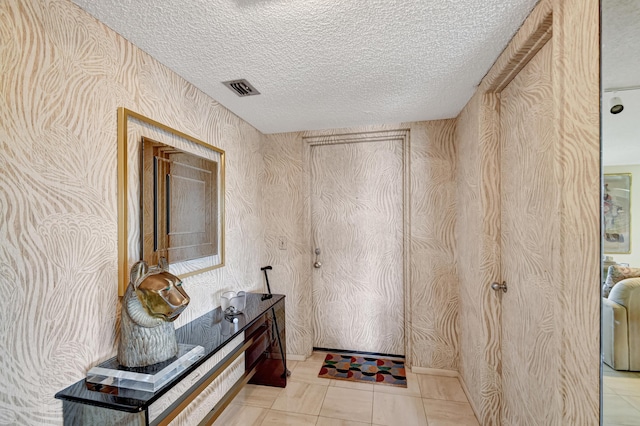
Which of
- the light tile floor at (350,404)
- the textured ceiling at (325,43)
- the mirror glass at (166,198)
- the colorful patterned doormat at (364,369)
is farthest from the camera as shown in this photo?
the colorful patterned doormat at (364,369)

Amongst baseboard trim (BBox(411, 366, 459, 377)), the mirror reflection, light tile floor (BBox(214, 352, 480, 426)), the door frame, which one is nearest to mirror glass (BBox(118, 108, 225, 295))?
the mirror reflection

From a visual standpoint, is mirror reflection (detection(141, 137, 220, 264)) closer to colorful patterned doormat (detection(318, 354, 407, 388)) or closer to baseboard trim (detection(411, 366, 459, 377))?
colorful patterned doormat (detection(318, 354, 407, 388))

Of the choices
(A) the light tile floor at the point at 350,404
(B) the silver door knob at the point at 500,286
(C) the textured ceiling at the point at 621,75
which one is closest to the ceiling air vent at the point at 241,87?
(C) the textured ceiling at the point at 621,75

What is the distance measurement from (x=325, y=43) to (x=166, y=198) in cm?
117

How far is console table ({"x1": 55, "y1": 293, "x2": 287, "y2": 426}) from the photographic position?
954mm

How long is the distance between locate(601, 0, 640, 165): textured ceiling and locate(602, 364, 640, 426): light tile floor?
1.97ft

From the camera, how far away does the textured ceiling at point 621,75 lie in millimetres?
703

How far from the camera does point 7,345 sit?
2.84ft

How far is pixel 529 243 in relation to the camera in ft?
4.52

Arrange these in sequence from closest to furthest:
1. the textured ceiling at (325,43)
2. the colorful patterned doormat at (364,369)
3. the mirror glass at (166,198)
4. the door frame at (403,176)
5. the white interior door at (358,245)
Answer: the textured ceiling at (325,43)
the mirror glass at (166,198)
the colorful patterned doormat at (364,369)
the door frame at (403,176)
the white interior door at (358,245)

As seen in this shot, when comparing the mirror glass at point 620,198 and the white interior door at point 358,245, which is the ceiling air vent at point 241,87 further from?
the mirror glass at point 620,198

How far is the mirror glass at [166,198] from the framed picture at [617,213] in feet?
5.98

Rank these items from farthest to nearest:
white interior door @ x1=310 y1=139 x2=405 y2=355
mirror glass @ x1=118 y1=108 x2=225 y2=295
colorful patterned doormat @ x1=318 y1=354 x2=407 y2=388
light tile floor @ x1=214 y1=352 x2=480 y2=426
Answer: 1. white interior door @ x1=310 y1=139 x2=405 y2=355
2. colorful patterned doormat @ x1=318 y1=354 x2=407 y2=388
3. light tile floor @ x1=214 y1=352 x2=480 y2=426
4. mirror glass @ x1=118 y1=108 x2=225 y2=295

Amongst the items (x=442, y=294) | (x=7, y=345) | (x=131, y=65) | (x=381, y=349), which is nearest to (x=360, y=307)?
(x=381, y=349)
